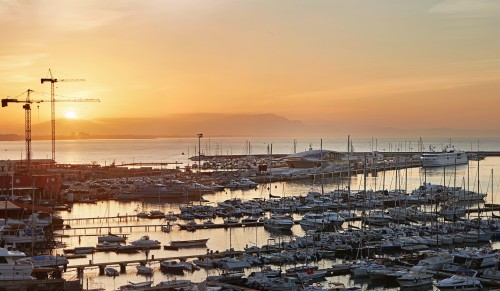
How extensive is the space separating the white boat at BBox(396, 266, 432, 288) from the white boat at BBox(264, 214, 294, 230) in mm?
16159

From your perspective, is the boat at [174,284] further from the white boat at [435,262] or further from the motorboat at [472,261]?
the motorboat at [472,261]

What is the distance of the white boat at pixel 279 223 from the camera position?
141 feet

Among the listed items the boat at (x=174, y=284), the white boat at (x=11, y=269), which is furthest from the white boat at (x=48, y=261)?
the boat at (x=174, y=284)

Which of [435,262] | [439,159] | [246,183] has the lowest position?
[435,262]

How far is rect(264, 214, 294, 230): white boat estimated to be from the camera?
42875mm

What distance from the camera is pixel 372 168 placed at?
99.1 meters

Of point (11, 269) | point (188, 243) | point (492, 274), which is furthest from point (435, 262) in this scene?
point (11, 269)

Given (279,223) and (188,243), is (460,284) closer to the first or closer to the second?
(188,243)

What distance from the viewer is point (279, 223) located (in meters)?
42.9

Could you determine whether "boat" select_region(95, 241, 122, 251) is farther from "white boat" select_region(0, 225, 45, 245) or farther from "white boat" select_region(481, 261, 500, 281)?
"white boat" select_region(481, 261, 500, 281)

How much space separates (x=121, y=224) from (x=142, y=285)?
2162cm

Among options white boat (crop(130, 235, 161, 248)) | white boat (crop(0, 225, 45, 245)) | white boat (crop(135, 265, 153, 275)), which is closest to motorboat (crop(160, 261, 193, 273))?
white boat (crop(135, 265, 153, 275))

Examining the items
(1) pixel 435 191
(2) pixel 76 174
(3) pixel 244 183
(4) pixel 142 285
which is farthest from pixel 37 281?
(2) pixel 76 174

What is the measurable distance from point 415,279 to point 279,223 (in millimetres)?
16715
